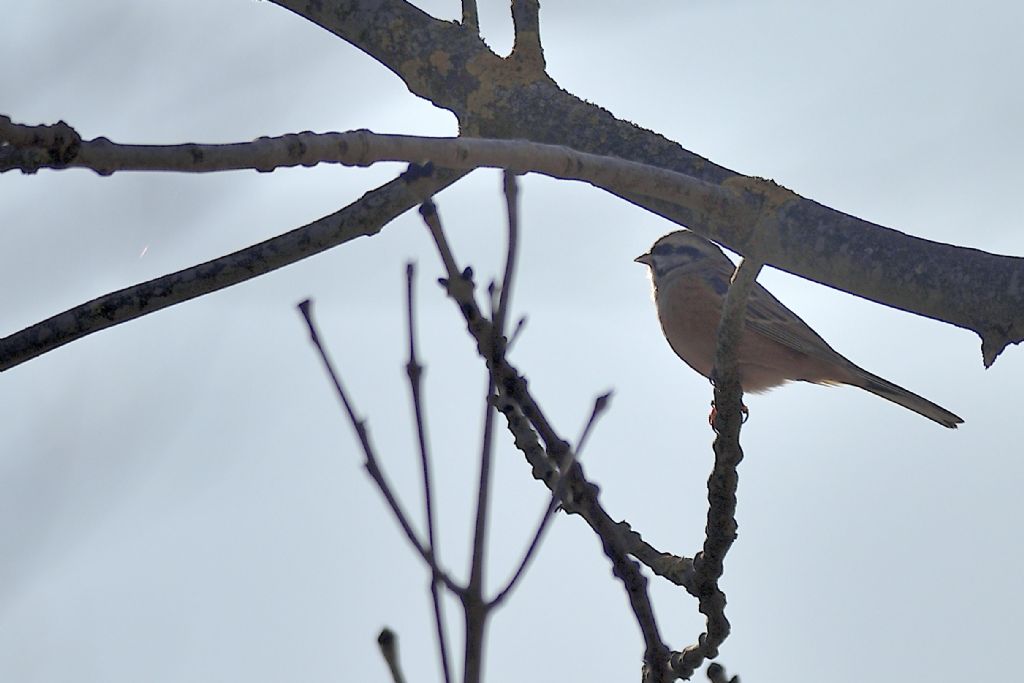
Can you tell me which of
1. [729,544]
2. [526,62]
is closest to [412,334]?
[729,544]

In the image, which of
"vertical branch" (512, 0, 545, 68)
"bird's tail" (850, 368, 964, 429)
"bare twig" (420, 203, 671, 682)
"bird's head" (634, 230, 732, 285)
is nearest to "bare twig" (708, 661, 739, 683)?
"bare twig" (420, 203, 671, 682)

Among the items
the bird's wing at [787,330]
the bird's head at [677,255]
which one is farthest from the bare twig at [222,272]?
the bird's head at [677,255]

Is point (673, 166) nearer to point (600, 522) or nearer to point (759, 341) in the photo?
point (600, 522)

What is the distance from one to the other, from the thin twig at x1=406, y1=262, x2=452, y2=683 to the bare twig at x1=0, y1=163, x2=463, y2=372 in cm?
136

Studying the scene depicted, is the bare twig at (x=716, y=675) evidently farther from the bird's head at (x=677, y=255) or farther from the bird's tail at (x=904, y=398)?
the bird's head at (x=677, y=255)

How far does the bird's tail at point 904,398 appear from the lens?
589 centimetres

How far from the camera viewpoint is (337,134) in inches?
82.8

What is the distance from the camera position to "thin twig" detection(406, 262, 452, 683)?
151cm

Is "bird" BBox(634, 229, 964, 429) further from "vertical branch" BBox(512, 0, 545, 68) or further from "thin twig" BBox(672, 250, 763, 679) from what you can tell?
"thin twig" BBox(672, 250, 763, 679)

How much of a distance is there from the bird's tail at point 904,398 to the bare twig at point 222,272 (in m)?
3.23

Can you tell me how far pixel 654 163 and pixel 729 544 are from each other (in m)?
1.00

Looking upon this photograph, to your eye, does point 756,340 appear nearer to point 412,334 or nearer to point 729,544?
point 729,544

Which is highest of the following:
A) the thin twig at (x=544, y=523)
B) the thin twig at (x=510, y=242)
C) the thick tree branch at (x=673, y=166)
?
the thick tree branch at (x=673, y=166)

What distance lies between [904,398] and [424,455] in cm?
490
